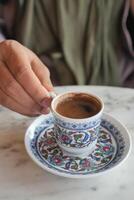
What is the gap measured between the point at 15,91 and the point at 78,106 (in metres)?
0.12

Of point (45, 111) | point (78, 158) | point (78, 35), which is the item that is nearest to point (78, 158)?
point (78, 158)

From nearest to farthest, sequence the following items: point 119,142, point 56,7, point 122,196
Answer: point 122,196, point 119,142, point 56,7

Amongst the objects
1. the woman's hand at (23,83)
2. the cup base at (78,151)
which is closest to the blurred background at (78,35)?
the woman's hand at (23,83)

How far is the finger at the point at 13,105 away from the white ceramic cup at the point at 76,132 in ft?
0.23

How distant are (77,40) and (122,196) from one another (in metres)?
0.59

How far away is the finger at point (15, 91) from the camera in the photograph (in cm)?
78

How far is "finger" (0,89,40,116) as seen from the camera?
80 cm

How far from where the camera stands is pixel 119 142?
2.55 feet

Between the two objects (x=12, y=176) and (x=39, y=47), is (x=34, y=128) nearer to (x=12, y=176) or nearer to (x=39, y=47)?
(x=12, y=176)

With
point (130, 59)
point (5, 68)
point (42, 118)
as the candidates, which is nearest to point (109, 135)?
point (42, 118)

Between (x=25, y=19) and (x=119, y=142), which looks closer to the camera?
(x=119, y=142)

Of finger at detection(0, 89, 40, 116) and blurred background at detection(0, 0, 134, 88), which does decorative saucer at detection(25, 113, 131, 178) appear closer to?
finger at detection(0, 89, 40, 116)

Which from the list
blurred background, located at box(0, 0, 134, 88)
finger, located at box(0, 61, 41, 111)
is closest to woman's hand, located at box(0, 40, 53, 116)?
finger, located at box(0, 61, 41, 111)

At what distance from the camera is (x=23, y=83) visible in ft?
2.56
